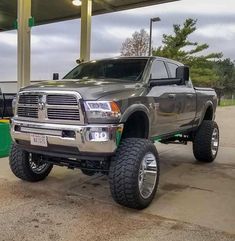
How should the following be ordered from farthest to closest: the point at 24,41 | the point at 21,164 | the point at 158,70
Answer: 1. the point at 24,41
2. the point at 158,70
3. the point at 21,164

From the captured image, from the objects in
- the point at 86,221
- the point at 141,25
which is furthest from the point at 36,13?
the point at 141,25

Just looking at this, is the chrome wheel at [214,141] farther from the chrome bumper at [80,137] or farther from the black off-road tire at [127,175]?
the chrome bumper at [80,137]

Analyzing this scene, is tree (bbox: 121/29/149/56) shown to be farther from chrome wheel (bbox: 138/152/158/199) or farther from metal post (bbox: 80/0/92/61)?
chrome wheel (bbox: 138/152/158/199)

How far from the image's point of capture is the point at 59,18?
15.0 metres

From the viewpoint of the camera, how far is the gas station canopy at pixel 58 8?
12.2 meters

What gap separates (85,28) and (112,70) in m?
6.22

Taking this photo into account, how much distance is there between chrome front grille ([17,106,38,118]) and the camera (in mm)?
4850

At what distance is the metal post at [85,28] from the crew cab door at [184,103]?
537 cm

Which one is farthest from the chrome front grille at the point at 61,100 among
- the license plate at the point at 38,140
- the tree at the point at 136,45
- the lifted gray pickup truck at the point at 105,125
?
the tree at the point at 136,45

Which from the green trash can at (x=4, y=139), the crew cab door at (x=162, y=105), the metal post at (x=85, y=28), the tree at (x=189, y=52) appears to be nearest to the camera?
the crew cab door at (x=162, y=105)

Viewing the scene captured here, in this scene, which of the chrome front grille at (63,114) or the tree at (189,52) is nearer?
the chrome front grille at (63,114)

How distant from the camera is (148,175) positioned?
4.90m

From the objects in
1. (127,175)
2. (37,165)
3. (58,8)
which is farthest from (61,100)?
(58,8)

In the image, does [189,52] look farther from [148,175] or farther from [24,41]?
[148,175]
